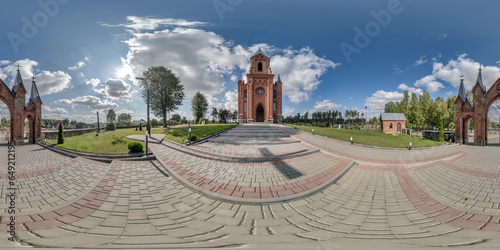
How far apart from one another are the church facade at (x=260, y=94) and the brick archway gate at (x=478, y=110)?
25.0m

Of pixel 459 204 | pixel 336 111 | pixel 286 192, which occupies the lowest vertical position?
pixel 459 204

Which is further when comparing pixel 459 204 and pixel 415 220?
pixel 459 204

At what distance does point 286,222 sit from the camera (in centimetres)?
316

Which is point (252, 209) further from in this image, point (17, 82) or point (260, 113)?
point (260, 113)

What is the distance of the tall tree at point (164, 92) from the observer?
996 inches

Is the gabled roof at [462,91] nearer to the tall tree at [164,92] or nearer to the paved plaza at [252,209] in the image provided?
the paved plaza at [252,209]

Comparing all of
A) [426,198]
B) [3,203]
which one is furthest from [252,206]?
[3,203]

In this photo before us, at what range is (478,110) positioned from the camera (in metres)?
16.4

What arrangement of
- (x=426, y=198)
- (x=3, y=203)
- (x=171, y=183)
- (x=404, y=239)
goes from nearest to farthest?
1. (x=404, y=239)
2. (x=3, y=203)
3. (x=426, y=198)
4. (x=171, y=183)

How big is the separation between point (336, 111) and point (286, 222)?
90.5 m

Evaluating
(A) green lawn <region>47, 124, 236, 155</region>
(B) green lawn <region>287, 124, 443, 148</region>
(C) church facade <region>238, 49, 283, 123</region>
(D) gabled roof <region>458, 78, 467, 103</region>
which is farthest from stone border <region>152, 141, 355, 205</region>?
(C) church facade <region>238, 49, 283, 123</region>

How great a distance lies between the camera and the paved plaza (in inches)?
110

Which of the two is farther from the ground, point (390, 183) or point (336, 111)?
point (336, 111)

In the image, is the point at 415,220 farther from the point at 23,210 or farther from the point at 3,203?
the point at 3,203
